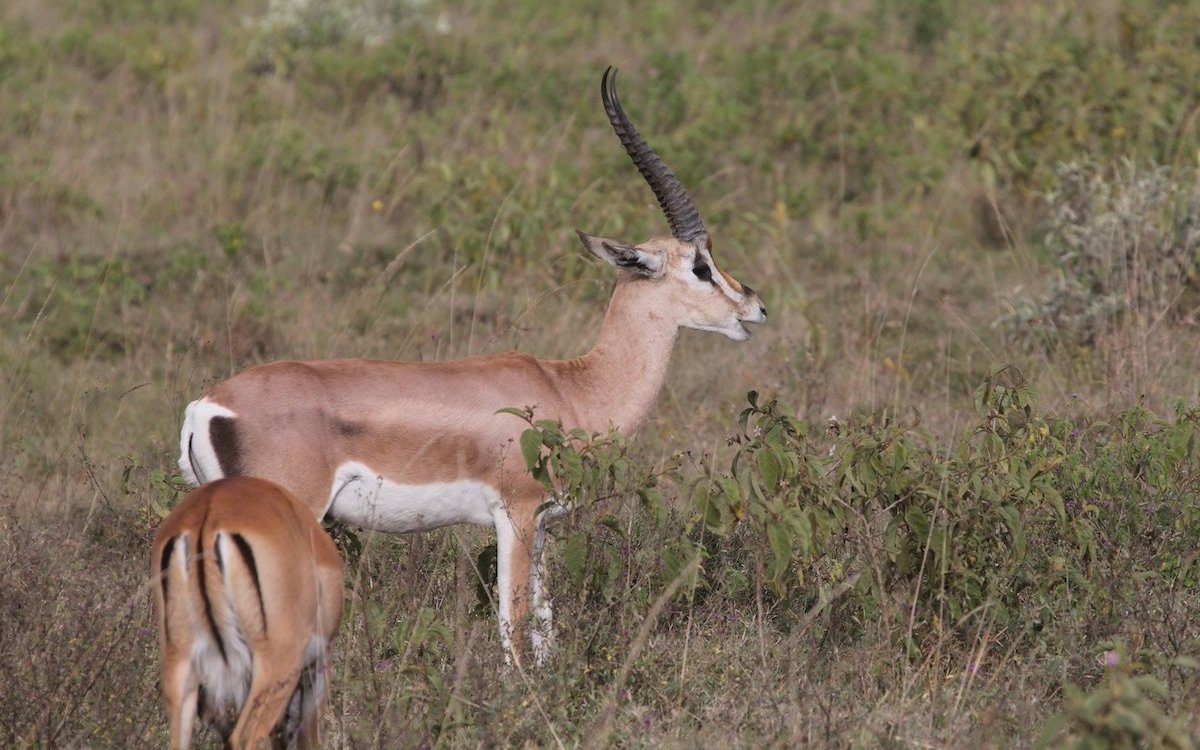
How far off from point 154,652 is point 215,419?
0.73m

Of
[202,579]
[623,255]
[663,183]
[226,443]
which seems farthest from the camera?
[663,183]

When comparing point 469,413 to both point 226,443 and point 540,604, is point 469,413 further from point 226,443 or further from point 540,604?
point 226,443

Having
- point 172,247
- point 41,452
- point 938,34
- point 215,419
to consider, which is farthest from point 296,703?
point 938,34

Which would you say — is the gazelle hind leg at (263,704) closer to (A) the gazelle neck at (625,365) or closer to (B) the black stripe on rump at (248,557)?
(B) the black stripe on rump at (248,557)

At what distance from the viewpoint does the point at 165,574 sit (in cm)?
389

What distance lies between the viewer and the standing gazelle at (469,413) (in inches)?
196

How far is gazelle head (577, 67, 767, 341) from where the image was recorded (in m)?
6.00

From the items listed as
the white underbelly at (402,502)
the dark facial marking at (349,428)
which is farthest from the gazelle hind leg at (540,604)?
the dark facial marking at (349,428)

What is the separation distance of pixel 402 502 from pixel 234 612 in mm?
1411

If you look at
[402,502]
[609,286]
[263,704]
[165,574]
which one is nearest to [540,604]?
→ [402,502]

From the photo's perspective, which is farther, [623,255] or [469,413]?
[623,255]

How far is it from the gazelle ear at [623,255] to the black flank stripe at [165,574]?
7.44ft

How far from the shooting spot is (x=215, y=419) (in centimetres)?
494

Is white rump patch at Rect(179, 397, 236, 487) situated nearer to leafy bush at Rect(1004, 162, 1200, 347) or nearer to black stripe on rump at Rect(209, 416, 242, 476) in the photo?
black stripe on rump at Rect(209, 416, 242, 476)
